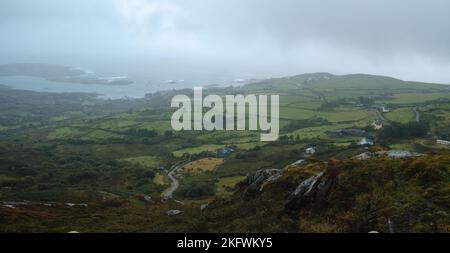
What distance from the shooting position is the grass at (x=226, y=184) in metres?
76.1

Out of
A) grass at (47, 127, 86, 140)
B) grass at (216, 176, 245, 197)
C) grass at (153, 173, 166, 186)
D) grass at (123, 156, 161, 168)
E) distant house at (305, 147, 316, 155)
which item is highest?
distant house at (305, 147, 316, 155)

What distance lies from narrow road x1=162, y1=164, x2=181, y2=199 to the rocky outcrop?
1811 inches

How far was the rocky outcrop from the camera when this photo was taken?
30.7 m

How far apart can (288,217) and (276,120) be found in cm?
13430

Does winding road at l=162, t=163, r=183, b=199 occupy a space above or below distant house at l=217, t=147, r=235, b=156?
below

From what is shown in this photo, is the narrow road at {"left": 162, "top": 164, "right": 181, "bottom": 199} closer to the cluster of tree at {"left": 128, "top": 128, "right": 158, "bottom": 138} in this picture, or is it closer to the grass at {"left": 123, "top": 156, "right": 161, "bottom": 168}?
the grass at {"left": 123, "top": 156, "right": 161, "bottom": 168}

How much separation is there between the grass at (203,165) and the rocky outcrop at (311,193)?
228 ft

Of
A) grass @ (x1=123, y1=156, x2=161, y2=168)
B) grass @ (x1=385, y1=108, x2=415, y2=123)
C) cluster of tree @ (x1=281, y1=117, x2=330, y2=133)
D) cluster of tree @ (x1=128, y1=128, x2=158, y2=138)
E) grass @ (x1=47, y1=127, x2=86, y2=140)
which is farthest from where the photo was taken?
grass @ (x1=47, y1=127, x2=86, y2=140)

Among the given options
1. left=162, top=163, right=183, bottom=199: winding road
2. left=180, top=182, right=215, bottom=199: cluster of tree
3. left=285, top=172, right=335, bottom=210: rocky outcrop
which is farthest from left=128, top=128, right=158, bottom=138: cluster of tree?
left=285, top=172, right=335, bottom=210: rocky outcrop

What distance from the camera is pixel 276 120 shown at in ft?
536

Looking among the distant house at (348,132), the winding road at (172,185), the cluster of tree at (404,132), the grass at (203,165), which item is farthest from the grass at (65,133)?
the cluster of tree at (404,132)

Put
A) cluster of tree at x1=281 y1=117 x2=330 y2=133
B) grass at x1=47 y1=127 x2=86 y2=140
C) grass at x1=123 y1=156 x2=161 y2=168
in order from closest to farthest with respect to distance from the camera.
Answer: grass at x1=123 y1=156 x2=161 y2=168, cluster of tree at x1=281 y1=117 x2=330 y2=133, grass at x1=47 y1=127 x2=86 y2=140
